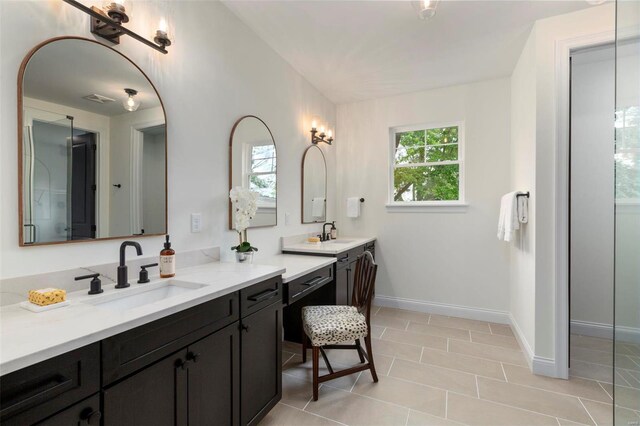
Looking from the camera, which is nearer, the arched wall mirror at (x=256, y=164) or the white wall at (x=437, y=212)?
the arched wall mirror at (x=256, y=164)

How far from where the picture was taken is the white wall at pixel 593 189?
2830 millimetres

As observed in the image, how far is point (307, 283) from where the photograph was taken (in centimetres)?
210

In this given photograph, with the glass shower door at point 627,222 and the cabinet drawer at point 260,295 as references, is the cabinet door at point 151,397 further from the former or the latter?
the glass shower door at point 627,222

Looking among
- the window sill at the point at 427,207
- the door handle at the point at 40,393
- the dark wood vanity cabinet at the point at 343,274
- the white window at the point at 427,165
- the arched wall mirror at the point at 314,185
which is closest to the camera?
the door handle at the point at 40,393

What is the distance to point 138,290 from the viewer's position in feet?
4.55

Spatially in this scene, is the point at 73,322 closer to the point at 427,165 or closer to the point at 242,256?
the point at 242,256

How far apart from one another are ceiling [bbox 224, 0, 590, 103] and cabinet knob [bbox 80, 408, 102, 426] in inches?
96.8

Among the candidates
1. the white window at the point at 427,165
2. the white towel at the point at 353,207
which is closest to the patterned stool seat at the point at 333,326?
the white towel at the point at 353,207

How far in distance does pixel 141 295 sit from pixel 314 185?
91.3 inches

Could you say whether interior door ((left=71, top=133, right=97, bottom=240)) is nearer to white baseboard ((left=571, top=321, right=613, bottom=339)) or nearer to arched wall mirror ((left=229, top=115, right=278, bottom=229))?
arched wall mirror ((left=229, top=115, right=278, bottom=229))

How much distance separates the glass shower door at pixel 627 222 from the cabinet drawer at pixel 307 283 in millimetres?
1653

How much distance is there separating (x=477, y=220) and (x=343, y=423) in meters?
2.61

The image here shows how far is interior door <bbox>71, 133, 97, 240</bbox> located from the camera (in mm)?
1311

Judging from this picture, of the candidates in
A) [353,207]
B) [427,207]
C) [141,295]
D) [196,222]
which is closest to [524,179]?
[427,207]
